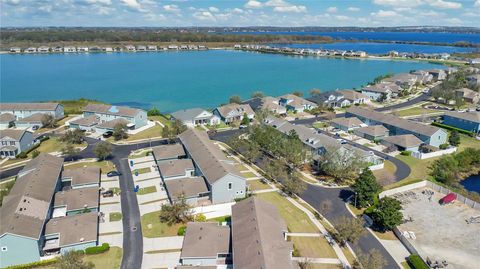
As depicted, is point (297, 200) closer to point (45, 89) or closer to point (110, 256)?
point (110, 256)

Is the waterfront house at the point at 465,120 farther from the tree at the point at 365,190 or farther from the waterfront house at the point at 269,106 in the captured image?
the tree at the point at 365,190

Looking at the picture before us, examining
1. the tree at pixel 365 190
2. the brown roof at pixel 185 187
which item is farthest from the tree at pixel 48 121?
the tree at pixel 365 190

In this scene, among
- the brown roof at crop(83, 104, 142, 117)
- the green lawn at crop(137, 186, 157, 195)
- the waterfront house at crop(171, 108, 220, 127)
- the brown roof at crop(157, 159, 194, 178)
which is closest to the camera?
the green lawn at crop(137, 186, 157, 195)

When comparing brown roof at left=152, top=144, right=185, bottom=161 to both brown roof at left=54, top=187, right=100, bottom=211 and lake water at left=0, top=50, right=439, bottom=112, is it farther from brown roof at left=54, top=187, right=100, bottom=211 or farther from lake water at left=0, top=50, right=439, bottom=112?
lake water at left=0, top=50, right=439, bottom=112

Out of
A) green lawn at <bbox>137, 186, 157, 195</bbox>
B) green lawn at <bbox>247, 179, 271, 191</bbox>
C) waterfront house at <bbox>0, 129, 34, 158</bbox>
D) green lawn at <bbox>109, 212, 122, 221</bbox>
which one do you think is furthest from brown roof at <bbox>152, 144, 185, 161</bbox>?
waterfront house at <bbox>0, 129, 34, 158</bbox>

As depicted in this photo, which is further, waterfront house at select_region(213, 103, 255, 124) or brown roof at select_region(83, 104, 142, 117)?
waterfront house at select_region(213, 103, 255, 124)

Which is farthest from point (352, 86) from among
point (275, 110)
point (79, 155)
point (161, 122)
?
point (79, 155)
